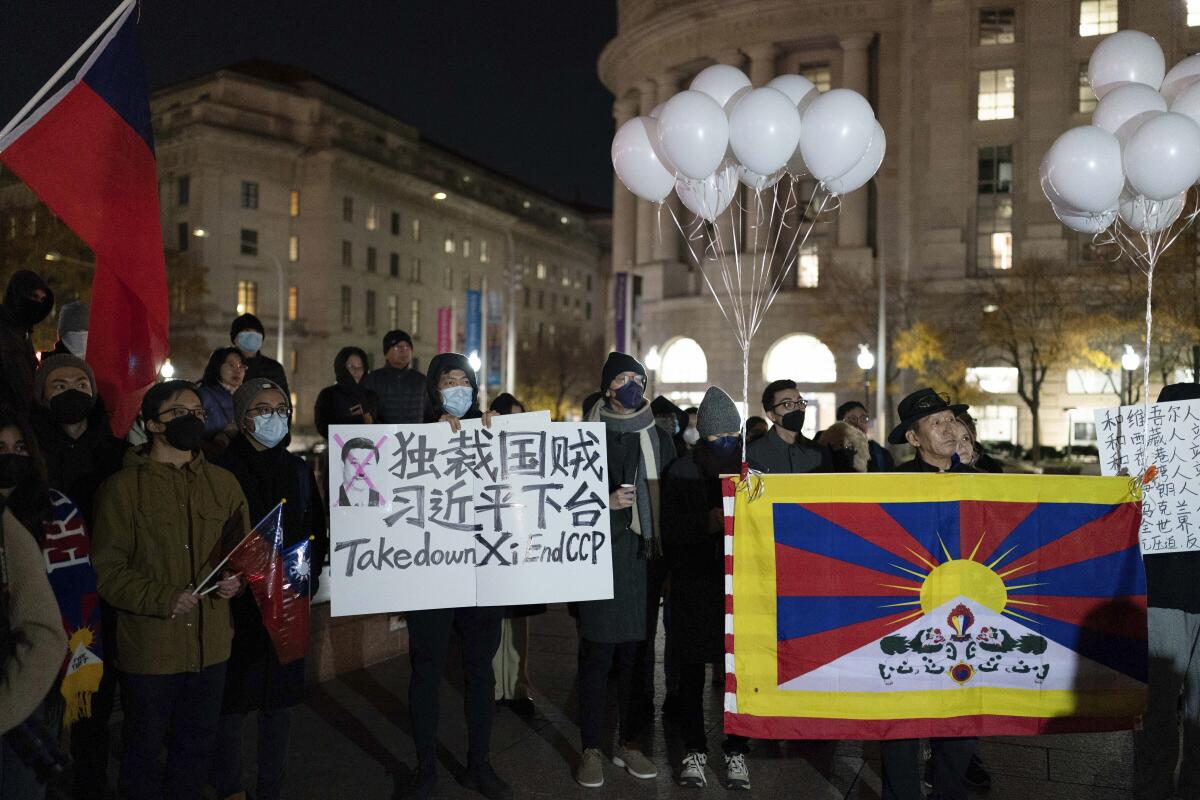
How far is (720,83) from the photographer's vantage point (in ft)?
38.8

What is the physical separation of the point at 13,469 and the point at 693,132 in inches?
329

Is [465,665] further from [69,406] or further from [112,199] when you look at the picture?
[112,199]

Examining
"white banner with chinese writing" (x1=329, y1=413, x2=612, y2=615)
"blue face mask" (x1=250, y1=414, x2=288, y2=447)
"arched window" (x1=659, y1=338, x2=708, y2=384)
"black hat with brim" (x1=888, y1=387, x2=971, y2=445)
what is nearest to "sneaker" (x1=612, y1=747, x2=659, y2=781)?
"white banner with chinese writing" (x1=329, y1=413, x2=612, y2=615)

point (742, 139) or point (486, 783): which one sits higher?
point (742, 139)

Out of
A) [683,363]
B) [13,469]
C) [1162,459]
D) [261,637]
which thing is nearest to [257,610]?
[261,637]

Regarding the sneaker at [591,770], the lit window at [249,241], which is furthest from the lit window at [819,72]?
the sneaker at [591,770]

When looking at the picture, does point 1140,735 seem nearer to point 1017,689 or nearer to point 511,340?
point 1017,689

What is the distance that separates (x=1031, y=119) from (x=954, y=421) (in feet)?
158

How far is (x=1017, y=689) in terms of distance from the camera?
5309mm

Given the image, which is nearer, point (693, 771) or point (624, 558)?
point (693, 771)

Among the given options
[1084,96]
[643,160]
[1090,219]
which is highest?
[1084,96]

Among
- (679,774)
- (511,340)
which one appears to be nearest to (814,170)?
(679,774)

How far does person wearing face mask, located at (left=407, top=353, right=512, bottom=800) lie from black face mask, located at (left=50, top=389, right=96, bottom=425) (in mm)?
1762

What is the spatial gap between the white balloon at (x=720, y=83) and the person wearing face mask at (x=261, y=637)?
7.61 metres
